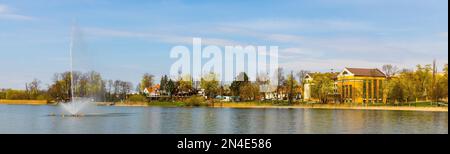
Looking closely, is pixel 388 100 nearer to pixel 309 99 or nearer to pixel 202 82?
pixel 309 99

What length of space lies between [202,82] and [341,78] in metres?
31.0

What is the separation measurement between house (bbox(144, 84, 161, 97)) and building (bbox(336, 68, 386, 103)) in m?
47.4

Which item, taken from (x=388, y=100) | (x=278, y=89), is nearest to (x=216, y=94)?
(x=278, y=89)

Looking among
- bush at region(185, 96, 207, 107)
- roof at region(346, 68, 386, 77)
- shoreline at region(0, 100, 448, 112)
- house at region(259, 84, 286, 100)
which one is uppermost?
roof at region(346, 68, 386, 77)

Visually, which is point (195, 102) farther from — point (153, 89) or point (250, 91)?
point (153, 89)

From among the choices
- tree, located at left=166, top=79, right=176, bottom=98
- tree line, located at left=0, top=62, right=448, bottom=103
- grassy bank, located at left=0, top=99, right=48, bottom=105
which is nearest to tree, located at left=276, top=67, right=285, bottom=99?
tree line, located at left=0, top=62, right=448, bottom=103

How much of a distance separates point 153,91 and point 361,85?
5806cm

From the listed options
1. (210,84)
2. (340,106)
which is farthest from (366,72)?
(210,84)

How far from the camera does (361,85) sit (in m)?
104

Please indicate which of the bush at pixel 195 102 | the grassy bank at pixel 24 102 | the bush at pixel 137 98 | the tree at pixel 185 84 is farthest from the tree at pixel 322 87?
the grassy bank at pixel 24 102

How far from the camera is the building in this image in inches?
4067

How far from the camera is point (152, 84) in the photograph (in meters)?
132

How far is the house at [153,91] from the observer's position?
130875 millimetres

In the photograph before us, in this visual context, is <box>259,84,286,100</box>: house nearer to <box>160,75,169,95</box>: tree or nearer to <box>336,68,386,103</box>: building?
<box>336,68,386,103</box>: building
